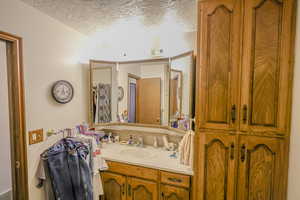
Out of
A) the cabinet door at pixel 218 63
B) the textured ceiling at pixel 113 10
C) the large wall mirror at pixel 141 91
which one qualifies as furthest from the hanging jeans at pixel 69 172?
the textured ceiling at pixel 113 10

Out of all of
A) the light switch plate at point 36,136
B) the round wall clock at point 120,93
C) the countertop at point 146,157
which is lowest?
the countertop at point 146,157

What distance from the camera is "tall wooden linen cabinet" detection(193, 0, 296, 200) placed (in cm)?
103

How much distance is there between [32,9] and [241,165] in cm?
225

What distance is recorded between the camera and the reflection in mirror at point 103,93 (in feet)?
7.02

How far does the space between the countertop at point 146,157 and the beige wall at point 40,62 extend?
64 cm

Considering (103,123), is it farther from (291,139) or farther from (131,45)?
(291,139)

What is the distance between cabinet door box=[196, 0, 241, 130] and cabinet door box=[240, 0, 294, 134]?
0.06m

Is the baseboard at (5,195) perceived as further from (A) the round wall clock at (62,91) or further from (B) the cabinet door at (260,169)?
(B) the cabinet door at (260,169)

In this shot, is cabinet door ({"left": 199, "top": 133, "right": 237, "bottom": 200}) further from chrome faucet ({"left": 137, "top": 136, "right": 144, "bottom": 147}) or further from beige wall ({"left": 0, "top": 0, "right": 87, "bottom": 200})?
beige wall ({"left": 0, "top": 0, "right": 87, "bottom": 200})

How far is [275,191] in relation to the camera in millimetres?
1068

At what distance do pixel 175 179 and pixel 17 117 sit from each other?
155 cm

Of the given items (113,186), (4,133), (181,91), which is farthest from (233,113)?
(4,133)

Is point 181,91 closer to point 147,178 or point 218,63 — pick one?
point 218,63

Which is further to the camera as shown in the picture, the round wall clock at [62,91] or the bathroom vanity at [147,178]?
the round wall clock at [62,91]
